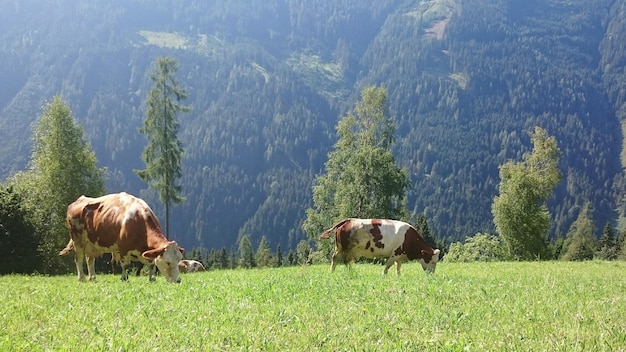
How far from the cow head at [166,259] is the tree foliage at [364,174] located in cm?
3289

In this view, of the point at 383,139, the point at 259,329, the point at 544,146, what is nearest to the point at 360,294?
the point at 259,329

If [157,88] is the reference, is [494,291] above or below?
below

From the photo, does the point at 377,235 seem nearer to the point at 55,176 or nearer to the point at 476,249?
the point at 55,176

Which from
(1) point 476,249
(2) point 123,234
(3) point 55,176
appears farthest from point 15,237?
(1) point 476,249

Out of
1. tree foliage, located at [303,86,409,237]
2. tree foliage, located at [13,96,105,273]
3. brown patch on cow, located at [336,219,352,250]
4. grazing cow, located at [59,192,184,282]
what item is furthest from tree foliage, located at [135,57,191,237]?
grazing cow, located at [59,192,184,282]

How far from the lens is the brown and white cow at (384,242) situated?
63.2 ft

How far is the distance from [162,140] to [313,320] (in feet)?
115

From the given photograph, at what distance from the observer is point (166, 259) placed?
13109 mm

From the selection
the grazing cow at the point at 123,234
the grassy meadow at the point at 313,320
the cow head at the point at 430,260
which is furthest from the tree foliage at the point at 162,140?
the grassy meadow at the point at 313,320

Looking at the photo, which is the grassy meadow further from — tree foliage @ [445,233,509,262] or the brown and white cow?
tree foliage @ [445,233,509,262]

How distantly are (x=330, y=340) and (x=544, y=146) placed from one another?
5143 centimetres

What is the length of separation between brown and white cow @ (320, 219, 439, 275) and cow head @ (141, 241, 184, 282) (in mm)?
8104

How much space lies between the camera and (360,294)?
1015 centimetres

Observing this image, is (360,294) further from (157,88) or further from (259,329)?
(157,88)
